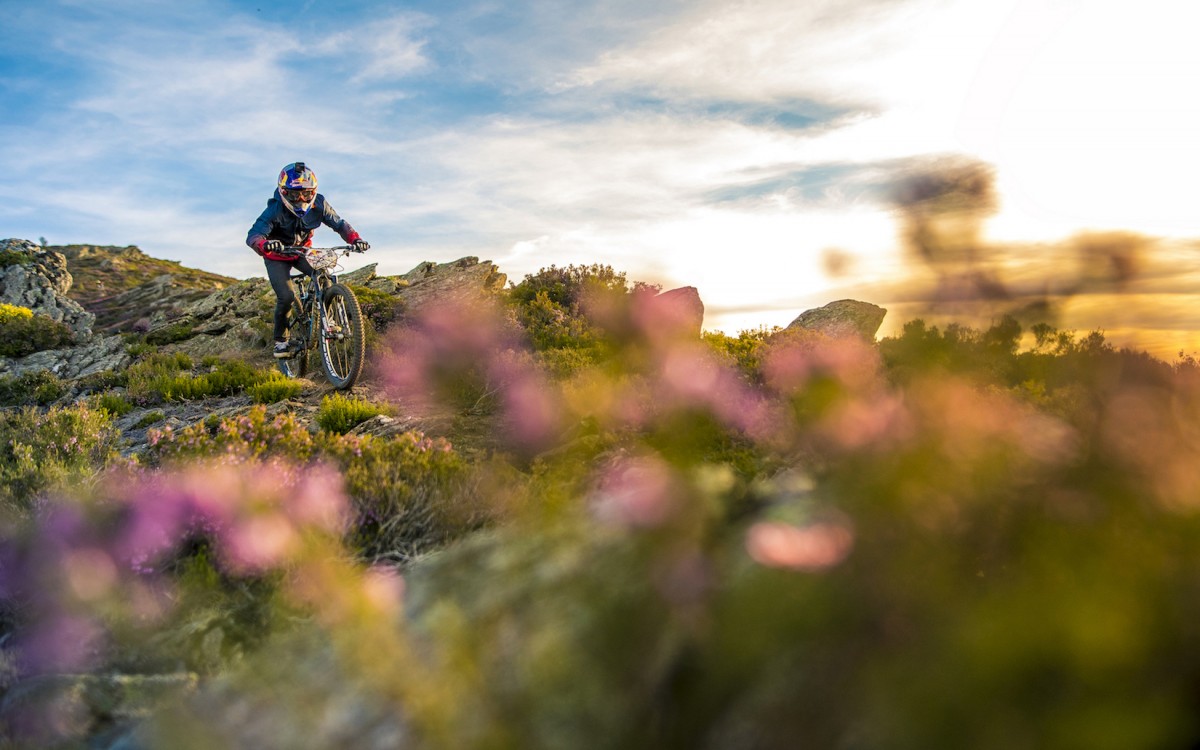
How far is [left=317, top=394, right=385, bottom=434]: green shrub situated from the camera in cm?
762

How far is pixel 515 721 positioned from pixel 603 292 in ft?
35.4

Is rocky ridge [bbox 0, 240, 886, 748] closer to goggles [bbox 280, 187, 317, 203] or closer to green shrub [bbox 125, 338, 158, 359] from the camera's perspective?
green shrub [bbox 125, 338, 158, 359]

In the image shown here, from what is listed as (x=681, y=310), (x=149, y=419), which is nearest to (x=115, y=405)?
(x=149, y=419)

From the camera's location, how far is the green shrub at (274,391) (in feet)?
31.7

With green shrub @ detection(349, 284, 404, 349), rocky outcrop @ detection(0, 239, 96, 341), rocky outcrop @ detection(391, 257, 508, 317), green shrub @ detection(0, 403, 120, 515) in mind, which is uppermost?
rocky outcrop @ detection(0, 239, 96, 341)

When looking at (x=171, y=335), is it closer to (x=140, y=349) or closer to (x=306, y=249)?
(x=140, y=349)

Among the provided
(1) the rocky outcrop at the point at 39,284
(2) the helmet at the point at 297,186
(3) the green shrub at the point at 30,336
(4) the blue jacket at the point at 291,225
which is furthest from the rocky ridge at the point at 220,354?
(1) the rocky outcrop at the point at 39,284

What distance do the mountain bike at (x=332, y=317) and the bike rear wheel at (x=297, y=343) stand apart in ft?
0.75

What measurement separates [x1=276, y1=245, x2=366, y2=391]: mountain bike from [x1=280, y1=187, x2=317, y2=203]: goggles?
2.68 feet

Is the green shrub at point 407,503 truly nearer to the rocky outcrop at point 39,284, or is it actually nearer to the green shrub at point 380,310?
the green shrub at point 380,310

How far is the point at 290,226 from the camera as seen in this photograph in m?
10.8

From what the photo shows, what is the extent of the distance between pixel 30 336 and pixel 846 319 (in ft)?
84.2

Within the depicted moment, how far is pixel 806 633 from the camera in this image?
5.48 ft

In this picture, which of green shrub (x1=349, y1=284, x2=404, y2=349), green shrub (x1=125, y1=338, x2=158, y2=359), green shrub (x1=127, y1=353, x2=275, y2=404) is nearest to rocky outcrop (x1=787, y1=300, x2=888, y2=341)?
green shrub (x1=349, y1=284, x2=404, y2=349)
